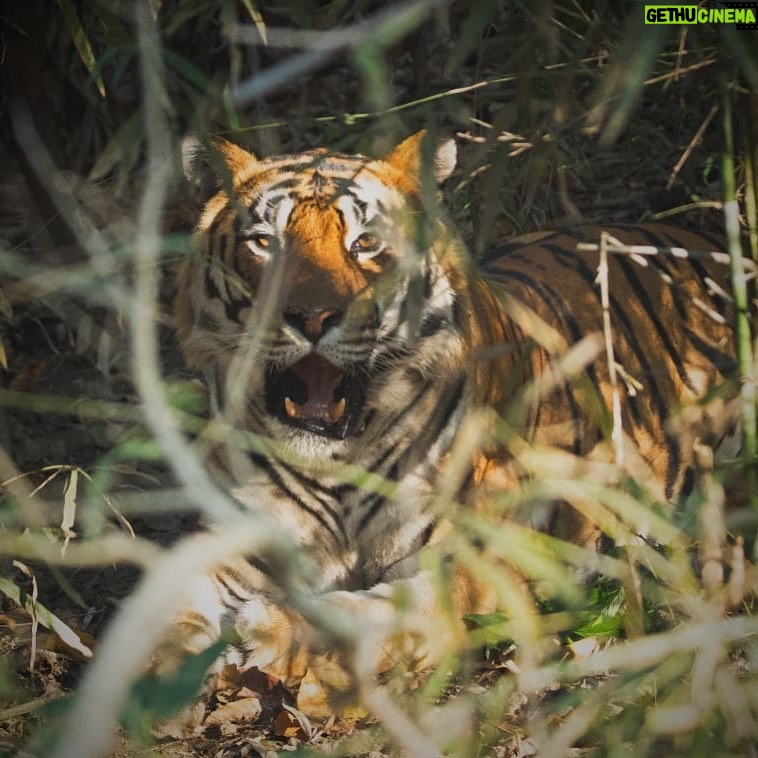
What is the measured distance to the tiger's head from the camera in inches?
104

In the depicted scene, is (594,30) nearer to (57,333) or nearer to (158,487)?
(158,487)

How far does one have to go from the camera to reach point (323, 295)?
8.48ft


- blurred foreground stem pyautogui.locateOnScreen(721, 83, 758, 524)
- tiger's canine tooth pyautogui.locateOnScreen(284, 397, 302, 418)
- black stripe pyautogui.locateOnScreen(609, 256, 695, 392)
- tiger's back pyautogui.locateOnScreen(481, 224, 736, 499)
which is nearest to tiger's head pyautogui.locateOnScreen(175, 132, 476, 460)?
tiger's canine tooth pyautogui.locateOnScreen(284, 397, 302, 418)

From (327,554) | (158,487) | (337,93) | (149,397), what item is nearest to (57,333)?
(158,487)

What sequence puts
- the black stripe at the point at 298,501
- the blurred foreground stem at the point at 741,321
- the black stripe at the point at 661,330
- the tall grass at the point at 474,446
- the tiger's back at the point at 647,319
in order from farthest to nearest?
the black stripe at the point at 661,330 → the tiger's back at the point at 647,319 → the black stripe at the point at 298,501 → the blurred foreground stem at the point at 741,321 → the tall grass at the point at 474,446

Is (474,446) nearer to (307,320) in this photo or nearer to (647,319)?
(307,320)

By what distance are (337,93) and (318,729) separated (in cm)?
371

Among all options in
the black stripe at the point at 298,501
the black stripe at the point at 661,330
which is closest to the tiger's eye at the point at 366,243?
the black stripe at the point at 298,501

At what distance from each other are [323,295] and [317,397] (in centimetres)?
30

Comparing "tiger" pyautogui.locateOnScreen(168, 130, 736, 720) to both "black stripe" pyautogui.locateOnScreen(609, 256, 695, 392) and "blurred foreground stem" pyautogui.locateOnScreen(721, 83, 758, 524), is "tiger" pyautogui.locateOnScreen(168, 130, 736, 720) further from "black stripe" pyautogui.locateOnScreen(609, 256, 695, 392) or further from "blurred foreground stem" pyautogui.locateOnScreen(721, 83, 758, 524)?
"blurred foreground stem" pyautogui.locateOnScreen(721, 83, 758, 524)

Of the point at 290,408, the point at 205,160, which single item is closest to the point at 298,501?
the point at 290,408

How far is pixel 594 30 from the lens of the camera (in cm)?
177

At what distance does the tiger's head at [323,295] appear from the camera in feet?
8.67

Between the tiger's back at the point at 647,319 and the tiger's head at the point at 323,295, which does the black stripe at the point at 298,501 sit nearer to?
the tiger's head at the point at 323,295
